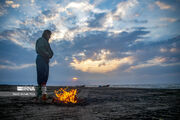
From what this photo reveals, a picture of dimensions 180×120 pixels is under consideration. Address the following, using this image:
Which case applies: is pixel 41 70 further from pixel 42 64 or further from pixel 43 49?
pixel 43 49

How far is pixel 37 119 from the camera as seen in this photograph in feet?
8.25

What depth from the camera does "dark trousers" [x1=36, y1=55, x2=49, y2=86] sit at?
18.0 ft

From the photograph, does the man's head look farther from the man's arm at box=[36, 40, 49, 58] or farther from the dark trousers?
the dark trousers

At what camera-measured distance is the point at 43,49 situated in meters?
5.65

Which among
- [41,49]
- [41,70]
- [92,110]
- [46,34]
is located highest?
[46,34]

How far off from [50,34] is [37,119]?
4.61 metres

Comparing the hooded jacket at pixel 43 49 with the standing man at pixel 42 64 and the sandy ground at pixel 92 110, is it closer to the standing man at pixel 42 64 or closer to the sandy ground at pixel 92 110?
the standing man at pixel 42 64

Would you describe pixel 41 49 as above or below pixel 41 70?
above

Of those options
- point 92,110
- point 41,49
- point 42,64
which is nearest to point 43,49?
point 41,49

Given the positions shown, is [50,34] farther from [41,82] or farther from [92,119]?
[92,119]

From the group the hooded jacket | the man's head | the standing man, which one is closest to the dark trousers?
the standing man

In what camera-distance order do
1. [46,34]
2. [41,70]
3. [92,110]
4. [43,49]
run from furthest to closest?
[46,34] < [43,49] < [41,70] < [92,110]

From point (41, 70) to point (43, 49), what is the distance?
96 cm

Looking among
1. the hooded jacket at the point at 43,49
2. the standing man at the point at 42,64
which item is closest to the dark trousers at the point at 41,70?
the standing man at the point at 42,64
